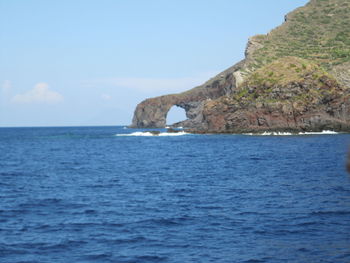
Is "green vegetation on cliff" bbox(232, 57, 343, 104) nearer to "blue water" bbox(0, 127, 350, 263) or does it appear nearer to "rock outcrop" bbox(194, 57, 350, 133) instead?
"rock outcrop" bbox(194, 57, 350, 133)

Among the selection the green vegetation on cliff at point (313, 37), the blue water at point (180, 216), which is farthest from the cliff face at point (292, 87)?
the blue water at point (180, 216)

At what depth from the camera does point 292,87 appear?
115938 millimetres

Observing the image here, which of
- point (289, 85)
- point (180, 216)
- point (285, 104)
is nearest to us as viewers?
point (180, 216)

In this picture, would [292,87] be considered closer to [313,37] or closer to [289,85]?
[289,85]

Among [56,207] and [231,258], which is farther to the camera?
[56,207]

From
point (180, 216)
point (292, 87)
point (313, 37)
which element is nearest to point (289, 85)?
point (292, 87)

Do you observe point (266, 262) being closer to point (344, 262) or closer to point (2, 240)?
point (344, 262)

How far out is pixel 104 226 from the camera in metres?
22.1

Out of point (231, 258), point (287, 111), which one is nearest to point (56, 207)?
point (231, 258)

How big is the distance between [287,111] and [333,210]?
8884 cm

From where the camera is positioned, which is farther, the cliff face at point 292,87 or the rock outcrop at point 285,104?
the cliff face at point 292,87

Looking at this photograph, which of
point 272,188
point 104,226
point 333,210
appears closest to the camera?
point 104,226

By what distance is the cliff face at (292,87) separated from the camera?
4277 inches

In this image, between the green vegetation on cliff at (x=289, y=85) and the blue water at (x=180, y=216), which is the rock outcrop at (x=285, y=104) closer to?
the green vegetation on cliff at (x=289, y=85)
